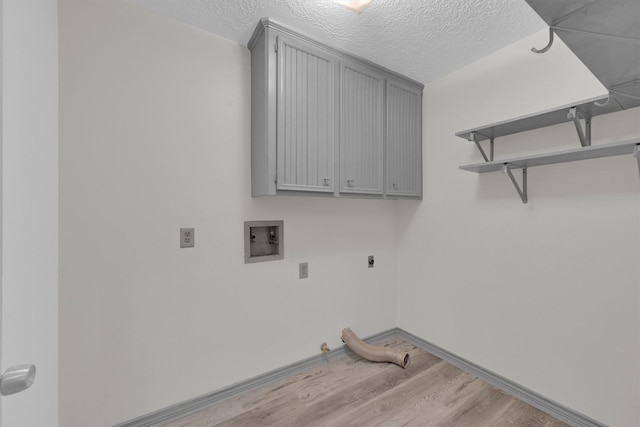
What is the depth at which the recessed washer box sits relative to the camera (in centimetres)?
189

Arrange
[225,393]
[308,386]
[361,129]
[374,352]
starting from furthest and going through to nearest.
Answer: [374,352] < [361,129] < [308,386] < [225,393]

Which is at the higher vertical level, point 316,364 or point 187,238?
point 187,238

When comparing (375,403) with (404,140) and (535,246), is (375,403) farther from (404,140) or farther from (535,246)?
(404,140)

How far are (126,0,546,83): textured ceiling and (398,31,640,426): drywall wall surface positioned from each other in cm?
24

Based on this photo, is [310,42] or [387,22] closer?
[387,22]

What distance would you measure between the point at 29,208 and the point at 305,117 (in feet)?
4.61

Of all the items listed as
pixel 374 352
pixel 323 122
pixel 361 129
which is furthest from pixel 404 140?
pixel 374 352

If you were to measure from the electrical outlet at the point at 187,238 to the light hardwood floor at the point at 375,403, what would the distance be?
1039mm

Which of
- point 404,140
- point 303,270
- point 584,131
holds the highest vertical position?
point 404,140

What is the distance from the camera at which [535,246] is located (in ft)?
5.77

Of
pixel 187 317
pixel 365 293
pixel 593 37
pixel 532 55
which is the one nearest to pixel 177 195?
pixel 187 317

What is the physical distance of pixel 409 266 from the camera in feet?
8.42

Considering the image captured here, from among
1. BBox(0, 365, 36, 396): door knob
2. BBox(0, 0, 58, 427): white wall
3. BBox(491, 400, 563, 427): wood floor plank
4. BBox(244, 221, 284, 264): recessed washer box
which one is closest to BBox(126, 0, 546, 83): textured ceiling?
BBox(0, 0, 58, 427): white wall

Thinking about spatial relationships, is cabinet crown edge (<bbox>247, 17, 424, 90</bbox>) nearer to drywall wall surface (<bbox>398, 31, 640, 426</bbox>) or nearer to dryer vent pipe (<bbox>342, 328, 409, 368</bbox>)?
drywall wall surface (<bbox>398, 31, 640, 426</bbox>)
